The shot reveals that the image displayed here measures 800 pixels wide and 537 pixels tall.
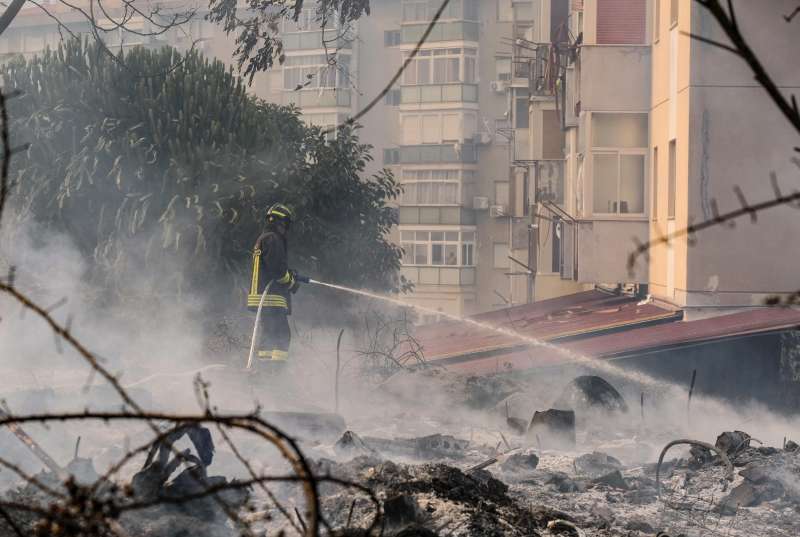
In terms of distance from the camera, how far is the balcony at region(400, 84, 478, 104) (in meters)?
46.1

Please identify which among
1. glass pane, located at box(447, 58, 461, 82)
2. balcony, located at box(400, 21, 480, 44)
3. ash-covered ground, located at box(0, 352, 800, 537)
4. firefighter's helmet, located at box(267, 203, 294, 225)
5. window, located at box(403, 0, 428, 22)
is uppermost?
window, located at box(403, 0, 428, 22)

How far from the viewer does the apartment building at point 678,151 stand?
13883mm

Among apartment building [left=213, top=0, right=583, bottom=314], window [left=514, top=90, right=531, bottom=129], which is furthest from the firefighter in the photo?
apartment building [left=213, top=0, right=583, bottom=314]

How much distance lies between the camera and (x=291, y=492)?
7383mm

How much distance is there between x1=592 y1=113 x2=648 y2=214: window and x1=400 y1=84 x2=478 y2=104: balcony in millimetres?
28915

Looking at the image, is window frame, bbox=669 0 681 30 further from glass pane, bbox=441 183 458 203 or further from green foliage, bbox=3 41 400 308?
glass pane, bbox=441 183 458 203

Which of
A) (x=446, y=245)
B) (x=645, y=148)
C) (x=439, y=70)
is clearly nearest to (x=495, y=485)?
(x=645, y=148)

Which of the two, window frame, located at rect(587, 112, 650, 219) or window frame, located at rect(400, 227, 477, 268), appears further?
window frame, located at rect(400, 227, 477, 268)

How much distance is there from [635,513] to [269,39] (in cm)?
397

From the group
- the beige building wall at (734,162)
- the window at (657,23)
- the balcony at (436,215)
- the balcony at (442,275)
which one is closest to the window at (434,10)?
the balcony at (436,215)

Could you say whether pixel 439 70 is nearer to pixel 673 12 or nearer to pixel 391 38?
pixel 391 38

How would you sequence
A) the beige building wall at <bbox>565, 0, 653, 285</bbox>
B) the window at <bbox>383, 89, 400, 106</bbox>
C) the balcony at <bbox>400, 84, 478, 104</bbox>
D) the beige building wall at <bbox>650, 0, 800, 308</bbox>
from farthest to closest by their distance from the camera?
the window at <bbox>383, 89, 400, 106</bbox> → the balcony at <bbox>400, 84, 478, 104</bbox> → the beige building wall at <bbox>565, 0, 653, 285</bbox> → the beige building wall at <bbox>650, 0, 800, 308</bbox>

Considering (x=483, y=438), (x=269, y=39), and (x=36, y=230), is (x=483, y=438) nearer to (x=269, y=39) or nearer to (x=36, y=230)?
(x=269, y=39)

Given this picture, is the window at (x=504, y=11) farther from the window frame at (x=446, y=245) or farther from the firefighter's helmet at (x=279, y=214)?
the firefighter's helmet at (x=279, y=214)
